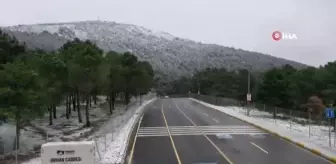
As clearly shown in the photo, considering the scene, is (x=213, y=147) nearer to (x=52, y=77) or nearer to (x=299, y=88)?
(x=52, y=77)

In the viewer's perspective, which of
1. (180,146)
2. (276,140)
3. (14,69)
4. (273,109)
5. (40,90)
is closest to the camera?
(180,146)

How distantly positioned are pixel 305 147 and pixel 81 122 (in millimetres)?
34718

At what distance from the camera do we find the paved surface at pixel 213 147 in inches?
761

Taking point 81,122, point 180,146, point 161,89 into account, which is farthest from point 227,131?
point 161,89

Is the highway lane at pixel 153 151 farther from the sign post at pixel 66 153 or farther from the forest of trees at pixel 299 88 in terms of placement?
the forest of trees at pixel 299 88

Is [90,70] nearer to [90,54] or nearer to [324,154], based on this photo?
[90,54]

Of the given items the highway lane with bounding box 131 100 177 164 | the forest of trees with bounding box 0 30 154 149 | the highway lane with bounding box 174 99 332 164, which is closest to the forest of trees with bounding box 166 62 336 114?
the highway lane with bounding box 174 99 332 164

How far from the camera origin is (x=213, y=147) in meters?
23.2

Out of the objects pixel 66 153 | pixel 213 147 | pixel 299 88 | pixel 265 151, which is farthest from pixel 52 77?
pixel 299 88

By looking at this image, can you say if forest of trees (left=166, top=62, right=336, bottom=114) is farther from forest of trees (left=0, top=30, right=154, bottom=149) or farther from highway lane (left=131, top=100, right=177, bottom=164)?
highway lane (left=131, top=100, right=177, bottom=164)

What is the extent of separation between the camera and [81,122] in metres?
51.4

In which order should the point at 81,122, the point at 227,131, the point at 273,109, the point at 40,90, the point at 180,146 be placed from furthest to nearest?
the point at 81,122 < the point at 273,109 < the point at 40,90 < the point at 227,131 < the point at 180,146

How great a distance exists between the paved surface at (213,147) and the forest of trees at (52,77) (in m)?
10.8

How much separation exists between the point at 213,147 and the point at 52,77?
31.6 metres
